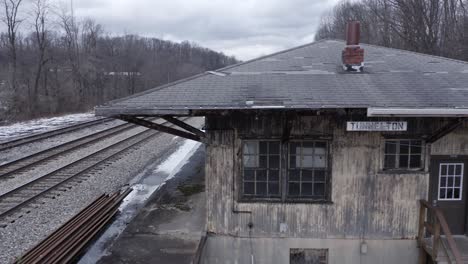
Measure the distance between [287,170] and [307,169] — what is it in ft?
1.26

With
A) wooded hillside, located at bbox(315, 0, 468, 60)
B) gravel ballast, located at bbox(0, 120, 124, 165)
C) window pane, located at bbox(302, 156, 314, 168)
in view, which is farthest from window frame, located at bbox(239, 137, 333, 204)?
wooded hillside, located at bbox(315, 0, 468, 60)

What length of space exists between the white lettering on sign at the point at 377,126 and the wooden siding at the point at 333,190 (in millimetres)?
330

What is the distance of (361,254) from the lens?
313 inches

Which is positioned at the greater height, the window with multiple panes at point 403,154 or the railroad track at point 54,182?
the window with multiple panes at point 403,154

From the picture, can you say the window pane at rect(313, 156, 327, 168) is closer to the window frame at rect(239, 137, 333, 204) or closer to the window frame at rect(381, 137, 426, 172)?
the window frame at rect(239, 137, 333, 204)

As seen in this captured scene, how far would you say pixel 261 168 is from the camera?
7.81 metres

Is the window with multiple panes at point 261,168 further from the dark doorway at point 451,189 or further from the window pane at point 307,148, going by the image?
the dark doorway at point 451,189

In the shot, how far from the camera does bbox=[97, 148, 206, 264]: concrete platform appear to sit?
26.8ft

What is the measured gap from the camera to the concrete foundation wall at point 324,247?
7.90m

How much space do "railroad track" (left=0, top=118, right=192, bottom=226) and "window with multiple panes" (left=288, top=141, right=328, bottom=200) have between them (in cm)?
723

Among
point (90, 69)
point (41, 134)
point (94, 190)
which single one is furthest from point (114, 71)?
point (94, 190)

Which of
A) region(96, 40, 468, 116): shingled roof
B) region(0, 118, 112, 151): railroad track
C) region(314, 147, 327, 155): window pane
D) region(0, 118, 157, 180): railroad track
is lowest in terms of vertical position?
region(0, 118, 157, 180): railroad track

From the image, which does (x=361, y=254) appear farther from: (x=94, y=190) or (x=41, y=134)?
(x=41, y=134)

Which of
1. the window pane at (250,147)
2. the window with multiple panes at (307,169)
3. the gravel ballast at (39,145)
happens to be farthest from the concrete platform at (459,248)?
the gravel ballast at (39,145)
